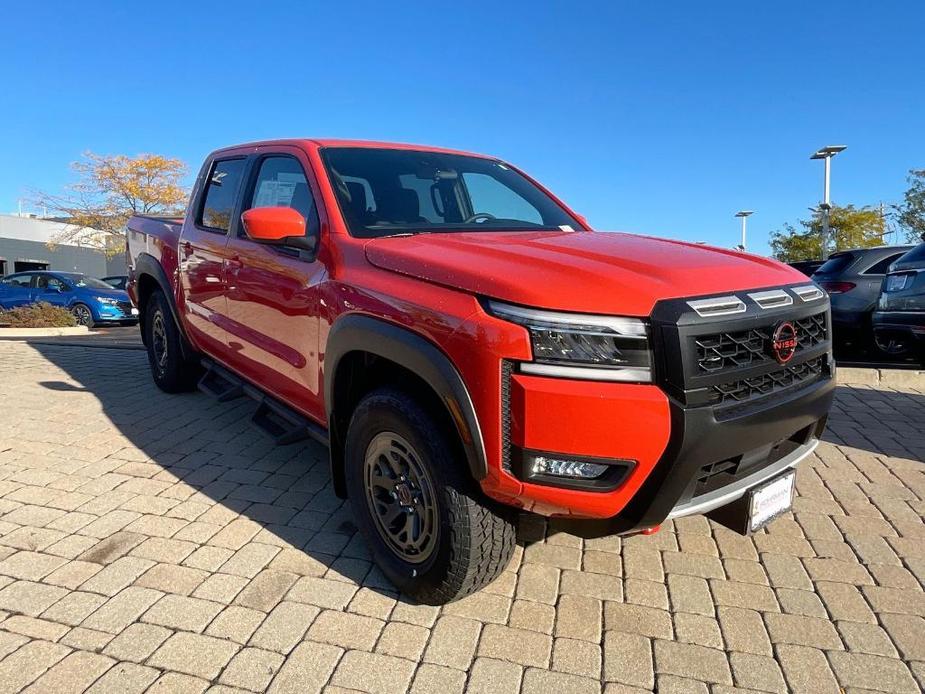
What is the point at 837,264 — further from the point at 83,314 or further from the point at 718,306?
the point at 83,314

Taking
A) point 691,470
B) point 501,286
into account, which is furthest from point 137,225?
point 691,470

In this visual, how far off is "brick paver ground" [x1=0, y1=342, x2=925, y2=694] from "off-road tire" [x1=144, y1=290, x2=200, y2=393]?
1.47 meters

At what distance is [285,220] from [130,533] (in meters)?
1.74

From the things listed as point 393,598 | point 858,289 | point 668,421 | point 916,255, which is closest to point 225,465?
point 393,598

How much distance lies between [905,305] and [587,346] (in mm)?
6028

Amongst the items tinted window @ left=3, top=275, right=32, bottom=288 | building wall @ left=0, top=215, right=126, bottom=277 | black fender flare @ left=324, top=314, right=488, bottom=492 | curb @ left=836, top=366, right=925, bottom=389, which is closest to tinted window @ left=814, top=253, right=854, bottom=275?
curb @ left=836, top=366, right=925, bottom=389

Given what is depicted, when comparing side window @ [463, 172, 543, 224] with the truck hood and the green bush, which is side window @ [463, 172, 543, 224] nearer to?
the truck hood

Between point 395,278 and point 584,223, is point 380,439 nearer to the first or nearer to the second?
point 395,278

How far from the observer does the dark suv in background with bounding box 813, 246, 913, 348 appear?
7.88 m

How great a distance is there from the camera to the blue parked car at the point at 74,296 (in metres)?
14.2

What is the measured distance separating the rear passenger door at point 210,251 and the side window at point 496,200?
151 centimetres

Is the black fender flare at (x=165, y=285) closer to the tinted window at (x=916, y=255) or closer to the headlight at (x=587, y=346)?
the headlight at (x=587, y=346)

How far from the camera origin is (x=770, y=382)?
2.25 m

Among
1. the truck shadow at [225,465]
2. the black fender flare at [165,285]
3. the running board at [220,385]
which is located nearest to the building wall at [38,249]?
the truck shadow at [225,465]
